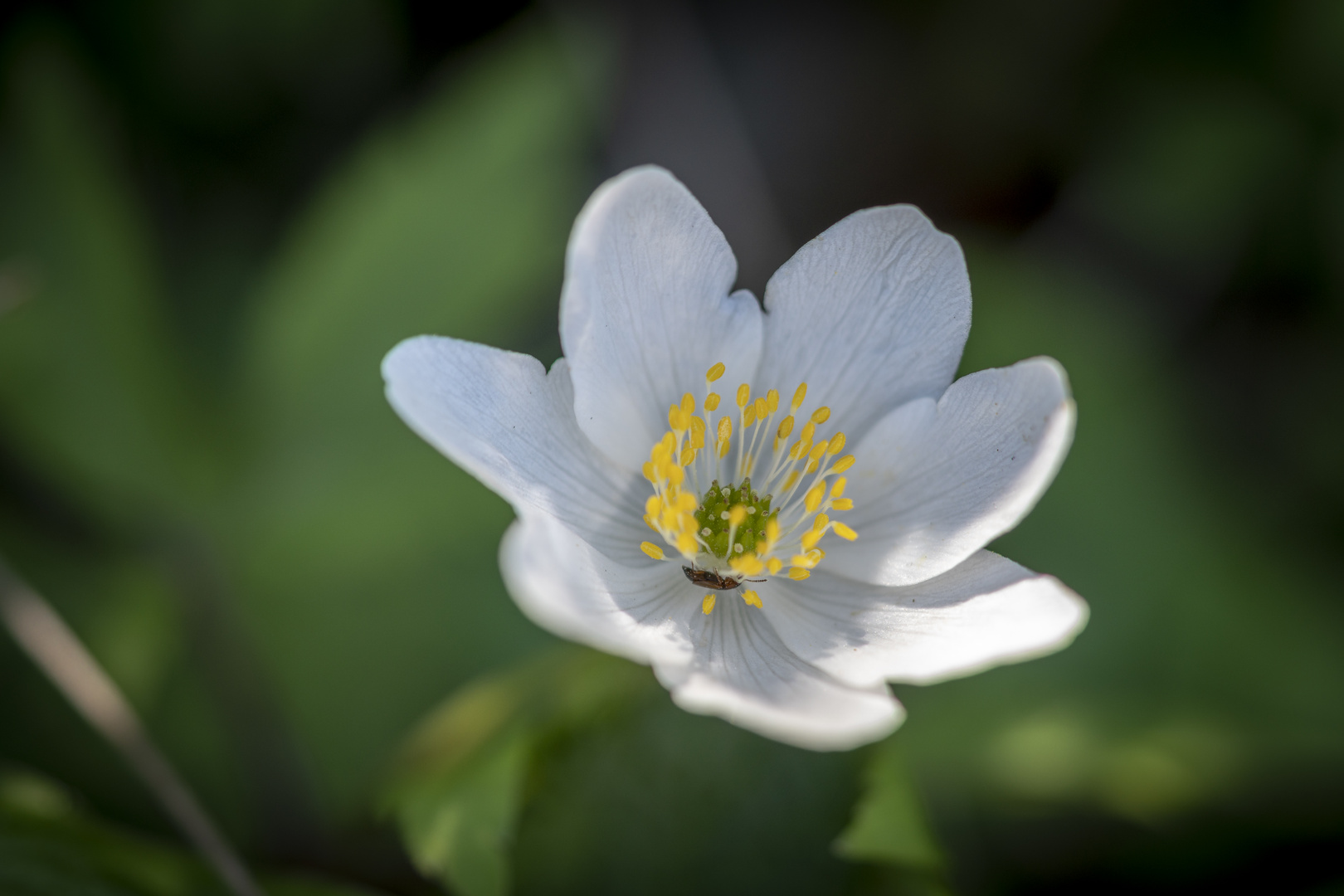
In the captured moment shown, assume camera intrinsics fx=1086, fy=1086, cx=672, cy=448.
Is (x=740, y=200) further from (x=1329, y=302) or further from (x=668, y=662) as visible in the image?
(x=668, y=662)

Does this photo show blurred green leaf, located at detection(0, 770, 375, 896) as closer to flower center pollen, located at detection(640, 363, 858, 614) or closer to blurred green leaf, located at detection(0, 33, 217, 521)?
flower center pollen, located at detection(640, 363, 858, 614)

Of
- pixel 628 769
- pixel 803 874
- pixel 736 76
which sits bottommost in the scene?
pixel 803 874

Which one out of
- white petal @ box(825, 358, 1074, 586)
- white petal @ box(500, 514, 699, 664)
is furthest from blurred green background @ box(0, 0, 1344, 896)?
white petal @ box(825, 358, 1074, 586)

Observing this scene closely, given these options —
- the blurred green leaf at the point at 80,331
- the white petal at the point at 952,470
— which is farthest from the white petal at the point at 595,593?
the blurred green leaf at the point at 80,331

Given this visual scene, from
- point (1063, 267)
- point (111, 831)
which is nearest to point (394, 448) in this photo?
point (111, 831)

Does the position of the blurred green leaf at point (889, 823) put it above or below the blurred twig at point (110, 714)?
below

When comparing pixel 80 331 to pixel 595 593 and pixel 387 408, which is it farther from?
pixel 595 593

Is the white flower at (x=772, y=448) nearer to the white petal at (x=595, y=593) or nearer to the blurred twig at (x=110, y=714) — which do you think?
the white petal at (x=595, y=593)
